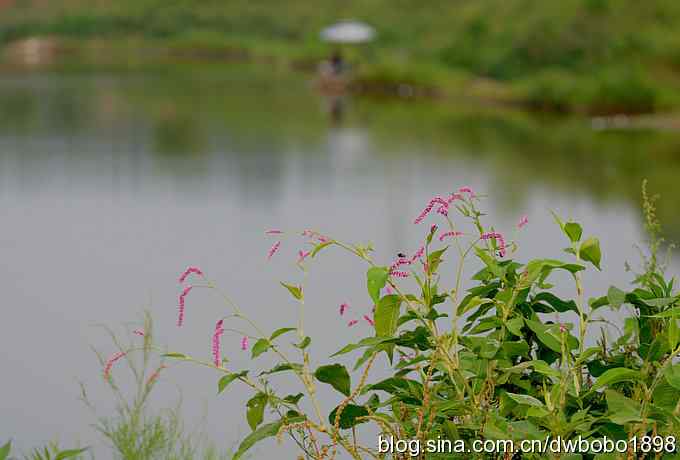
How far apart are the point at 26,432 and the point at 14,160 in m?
6.76

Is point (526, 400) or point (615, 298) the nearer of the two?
point (526, 400)

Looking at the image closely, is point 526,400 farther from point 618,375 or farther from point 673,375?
point 673,375

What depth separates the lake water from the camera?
179 inches

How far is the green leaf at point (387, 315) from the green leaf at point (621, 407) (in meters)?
0.42

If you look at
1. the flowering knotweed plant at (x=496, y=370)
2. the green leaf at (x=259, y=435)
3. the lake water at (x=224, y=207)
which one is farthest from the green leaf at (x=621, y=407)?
the lake water at (x=224, y=207)

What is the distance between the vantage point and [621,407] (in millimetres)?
2426

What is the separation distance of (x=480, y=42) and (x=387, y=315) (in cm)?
2019

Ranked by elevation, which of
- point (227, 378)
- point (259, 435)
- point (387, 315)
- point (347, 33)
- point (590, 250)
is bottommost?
point (259, 435)

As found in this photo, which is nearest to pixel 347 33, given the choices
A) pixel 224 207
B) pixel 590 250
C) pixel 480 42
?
pixel 480 42

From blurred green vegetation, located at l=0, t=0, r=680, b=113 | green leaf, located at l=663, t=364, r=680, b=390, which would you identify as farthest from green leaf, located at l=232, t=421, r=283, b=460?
blurred green vegetation, located at l=0, t=0, r=680, b=113

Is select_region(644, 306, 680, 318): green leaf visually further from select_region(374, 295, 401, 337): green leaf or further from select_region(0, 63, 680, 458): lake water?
select_region(0, 63, 680, 458): lake water

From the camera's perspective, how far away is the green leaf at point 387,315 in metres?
2.56

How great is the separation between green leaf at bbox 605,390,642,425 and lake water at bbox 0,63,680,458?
1.50 m

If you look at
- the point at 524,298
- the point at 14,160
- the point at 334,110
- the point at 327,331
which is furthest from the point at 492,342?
the point at 334,110
